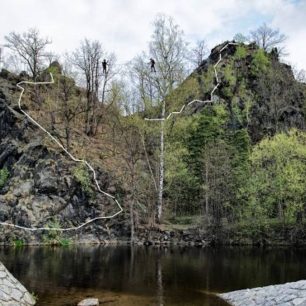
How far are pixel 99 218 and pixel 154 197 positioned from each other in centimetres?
531

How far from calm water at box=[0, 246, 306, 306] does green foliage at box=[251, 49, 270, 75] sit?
3303 cm

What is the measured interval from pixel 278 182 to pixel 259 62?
27570 millimetres

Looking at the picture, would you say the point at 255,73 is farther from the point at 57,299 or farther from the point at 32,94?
the point at 57,299

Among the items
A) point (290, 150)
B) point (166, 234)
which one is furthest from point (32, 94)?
point (290, 150)

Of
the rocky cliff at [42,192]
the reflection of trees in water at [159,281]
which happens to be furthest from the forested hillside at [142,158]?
the reflection of trees in water at [159,281]

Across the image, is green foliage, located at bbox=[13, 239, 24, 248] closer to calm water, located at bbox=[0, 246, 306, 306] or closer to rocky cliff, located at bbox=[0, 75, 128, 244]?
rocky cliff, located at bbox=[0, 75, 128, 244]

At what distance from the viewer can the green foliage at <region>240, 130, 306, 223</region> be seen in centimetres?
3781

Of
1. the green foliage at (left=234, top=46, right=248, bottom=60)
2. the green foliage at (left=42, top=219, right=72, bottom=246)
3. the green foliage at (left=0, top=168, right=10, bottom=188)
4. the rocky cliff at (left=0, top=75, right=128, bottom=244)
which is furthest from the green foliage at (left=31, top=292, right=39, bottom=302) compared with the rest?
the green foliage at (left=234, top=46, right=248, bottom=60)

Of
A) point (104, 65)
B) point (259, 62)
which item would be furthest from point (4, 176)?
point (259, 62)

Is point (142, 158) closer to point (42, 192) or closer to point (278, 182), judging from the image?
point (42, 192)

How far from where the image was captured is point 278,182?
38219 mm

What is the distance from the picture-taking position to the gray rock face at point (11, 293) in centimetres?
1398

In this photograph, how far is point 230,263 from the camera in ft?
85.2

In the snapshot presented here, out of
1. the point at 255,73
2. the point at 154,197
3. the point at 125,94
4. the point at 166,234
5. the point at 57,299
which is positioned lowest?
the point at 57,299
